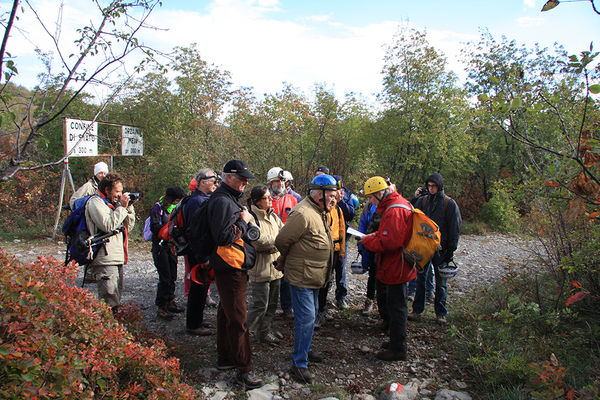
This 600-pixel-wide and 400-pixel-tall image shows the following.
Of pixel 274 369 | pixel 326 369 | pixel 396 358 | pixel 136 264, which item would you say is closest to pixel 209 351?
pixel 274 369

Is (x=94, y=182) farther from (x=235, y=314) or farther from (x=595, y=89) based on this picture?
(x=595, y=89)

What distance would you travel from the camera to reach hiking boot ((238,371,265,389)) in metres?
3.46

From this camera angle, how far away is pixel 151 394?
2.53 meters

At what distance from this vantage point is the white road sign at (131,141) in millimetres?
10406

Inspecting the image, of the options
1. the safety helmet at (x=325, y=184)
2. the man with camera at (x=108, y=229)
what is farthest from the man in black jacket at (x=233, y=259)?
the man with camera at (x=108, y=229)

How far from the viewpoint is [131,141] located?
10.7 meters

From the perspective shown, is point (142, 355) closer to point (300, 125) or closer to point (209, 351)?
point (209, 351)

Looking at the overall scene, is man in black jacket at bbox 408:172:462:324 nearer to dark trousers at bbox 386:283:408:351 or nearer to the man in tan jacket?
dark trousers at bbox 386:283:408:351

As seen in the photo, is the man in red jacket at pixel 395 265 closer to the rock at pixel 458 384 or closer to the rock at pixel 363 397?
the rock at pixel 458 384

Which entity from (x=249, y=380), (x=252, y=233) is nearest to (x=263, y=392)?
(x=249, y=380)

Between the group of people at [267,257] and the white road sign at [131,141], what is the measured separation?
5.98 m

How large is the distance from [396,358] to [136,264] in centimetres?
584

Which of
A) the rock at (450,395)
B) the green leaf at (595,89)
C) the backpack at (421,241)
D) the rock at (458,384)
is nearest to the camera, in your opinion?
the green leaf at (595,89)

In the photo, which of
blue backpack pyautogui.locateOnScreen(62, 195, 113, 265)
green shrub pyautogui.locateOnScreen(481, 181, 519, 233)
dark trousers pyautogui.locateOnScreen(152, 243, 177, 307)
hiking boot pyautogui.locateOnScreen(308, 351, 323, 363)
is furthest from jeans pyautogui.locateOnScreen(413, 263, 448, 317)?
green shrub pyautogui.locateOnScreen(481, 181, 519, 233)
